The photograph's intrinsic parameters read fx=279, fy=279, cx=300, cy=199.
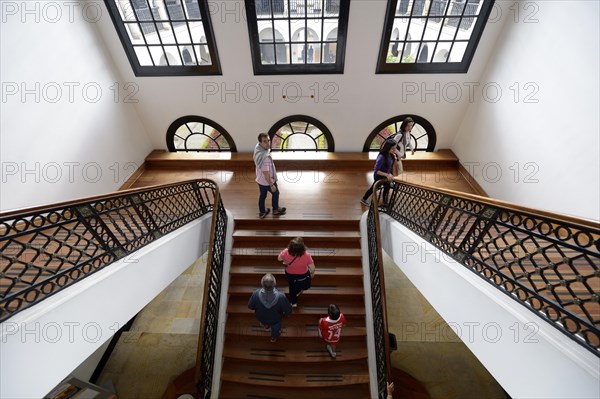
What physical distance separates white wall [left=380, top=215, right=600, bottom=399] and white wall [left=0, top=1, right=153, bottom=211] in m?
5.02

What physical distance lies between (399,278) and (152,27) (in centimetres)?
693

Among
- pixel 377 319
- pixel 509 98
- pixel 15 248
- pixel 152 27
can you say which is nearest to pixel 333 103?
pixel 509 98

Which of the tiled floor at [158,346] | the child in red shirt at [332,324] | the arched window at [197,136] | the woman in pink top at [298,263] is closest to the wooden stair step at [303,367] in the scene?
the child in red shirt at [332,324]

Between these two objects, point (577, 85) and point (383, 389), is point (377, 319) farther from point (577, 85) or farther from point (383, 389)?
point (577, 85)

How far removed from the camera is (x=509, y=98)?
4441 mm

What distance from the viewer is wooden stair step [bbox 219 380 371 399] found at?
11.6 ft

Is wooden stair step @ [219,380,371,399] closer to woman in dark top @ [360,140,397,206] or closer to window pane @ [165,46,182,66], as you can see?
woman in dark top @ [360,140,397,206]

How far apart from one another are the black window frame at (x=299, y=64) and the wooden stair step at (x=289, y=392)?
500cm

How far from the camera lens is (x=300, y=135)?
617 centimetres

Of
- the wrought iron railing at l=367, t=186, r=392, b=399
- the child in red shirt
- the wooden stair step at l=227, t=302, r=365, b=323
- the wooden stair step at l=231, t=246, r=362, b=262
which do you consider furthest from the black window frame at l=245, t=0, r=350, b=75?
the child in red shirt

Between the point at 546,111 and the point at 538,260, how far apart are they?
2407mm

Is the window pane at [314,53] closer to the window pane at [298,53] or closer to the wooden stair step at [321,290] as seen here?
the window pane at [298,53]

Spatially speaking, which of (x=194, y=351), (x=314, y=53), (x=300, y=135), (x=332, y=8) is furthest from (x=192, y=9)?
(x=194, y=351)

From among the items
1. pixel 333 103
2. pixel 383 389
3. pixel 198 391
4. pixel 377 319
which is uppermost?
pixel 333 103
